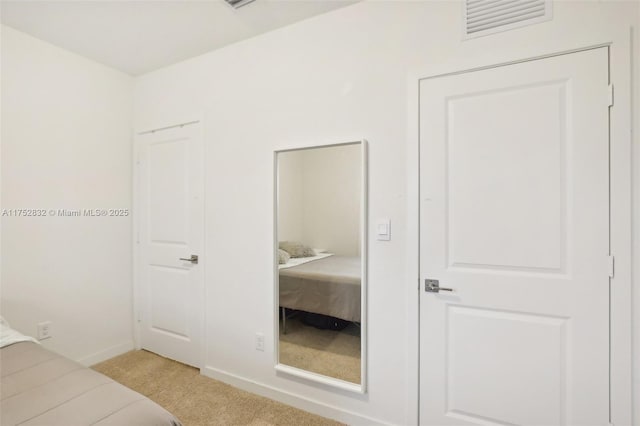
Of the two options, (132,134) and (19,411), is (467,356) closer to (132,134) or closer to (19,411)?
(19,411)

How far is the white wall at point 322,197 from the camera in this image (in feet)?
6.06

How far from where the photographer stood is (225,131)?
232 centimetres

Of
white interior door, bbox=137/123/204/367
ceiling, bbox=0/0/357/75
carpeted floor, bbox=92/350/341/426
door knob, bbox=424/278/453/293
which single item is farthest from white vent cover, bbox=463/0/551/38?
carpeted floor, bbox=92/350/341/426

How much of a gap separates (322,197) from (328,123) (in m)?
0.47

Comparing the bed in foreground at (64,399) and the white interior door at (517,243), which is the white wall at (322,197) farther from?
the bed in foreground at (64,399)

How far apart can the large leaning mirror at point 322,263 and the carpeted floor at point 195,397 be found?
0.84 feet

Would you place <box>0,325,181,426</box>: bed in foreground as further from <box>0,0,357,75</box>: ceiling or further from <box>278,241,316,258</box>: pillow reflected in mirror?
<box>0,0,357,75</box>: ceiling

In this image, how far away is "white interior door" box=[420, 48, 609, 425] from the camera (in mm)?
1361

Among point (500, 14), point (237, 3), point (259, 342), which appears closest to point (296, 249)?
point (259, 342)

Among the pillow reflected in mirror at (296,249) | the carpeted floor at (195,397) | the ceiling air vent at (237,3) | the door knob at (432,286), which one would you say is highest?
the ceiling air vent at (237,3)

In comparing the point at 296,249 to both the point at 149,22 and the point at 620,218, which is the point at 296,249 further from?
the point at 149,22

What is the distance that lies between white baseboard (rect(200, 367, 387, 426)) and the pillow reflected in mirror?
0.94 meters

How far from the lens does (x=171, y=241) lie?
103 inches

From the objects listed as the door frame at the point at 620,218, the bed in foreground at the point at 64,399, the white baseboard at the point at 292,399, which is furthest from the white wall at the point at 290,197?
the door frame at the point at 620,218
